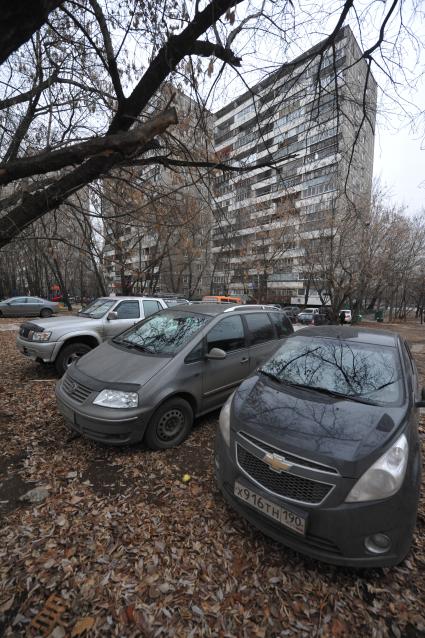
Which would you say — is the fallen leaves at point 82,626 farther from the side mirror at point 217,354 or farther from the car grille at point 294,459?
the side mirror at point 217,354

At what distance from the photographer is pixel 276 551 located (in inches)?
86.2

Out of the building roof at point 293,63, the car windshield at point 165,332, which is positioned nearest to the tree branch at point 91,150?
the building roof at point 293,63

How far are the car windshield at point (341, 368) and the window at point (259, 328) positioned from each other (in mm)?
1197

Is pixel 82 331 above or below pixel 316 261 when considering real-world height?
below

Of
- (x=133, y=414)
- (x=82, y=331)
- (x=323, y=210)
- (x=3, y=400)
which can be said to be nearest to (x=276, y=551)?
(x=133, y=414)

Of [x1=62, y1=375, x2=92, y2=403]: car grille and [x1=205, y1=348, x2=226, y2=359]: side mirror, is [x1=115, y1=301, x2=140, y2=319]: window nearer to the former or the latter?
[x1=62, y1=375, x2=92, y2=403]: car grille

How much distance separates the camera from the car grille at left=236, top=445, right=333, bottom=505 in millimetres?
1933

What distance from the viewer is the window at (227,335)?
4.03m

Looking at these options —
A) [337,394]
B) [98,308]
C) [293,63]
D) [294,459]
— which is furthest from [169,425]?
[293,63]

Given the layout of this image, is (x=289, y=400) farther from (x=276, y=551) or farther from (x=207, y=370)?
(x=207, y=370)

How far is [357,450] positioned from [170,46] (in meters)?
4.33

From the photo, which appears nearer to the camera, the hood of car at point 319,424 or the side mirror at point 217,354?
the hood of car at point 319,424

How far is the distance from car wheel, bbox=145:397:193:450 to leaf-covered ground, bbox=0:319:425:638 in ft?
1.09

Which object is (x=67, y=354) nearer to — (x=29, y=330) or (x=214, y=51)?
(x=29, y=330)
